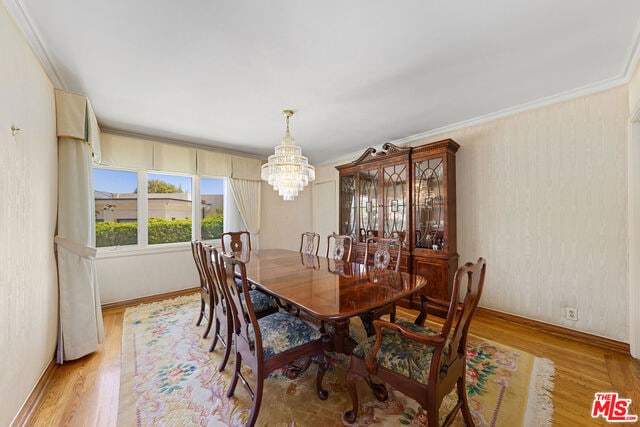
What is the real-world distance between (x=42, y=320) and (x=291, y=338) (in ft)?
6.23

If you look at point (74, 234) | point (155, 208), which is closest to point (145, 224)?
point (155, 208)

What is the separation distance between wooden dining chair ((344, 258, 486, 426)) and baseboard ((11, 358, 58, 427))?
6.36 ft

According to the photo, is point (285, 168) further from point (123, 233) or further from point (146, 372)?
point (123, 233)

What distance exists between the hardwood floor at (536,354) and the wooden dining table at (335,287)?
1.16 metres

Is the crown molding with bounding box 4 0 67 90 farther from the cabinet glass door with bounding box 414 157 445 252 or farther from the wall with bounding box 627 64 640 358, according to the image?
the wall with bounding box 627 64 640 358

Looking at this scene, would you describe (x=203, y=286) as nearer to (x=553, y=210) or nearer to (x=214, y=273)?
(x=214, y=273)

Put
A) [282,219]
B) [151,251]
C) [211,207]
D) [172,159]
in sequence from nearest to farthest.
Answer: [151,251] → [172,159] → [211,207] → [282,219]

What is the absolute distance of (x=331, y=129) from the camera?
3.38 metres

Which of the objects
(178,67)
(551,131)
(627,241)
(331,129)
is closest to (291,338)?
(178,67)

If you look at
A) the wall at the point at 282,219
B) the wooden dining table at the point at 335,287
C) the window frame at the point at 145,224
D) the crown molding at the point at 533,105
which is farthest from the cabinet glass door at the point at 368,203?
the window frame at the point at 145,224

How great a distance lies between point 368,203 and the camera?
392cm

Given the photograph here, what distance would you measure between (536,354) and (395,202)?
7.00 ft

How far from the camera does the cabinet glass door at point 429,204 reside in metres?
3.09

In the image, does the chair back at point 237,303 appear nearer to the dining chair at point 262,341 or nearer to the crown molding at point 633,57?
the dining chair at point 262,341
